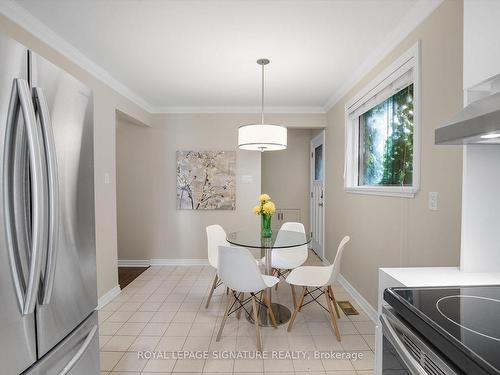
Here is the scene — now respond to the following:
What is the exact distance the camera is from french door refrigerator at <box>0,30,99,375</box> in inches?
32.6

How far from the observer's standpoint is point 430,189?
1.74 metres

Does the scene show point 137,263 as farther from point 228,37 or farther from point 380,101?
point 380,101

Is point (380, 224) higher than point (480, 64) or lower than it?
lower

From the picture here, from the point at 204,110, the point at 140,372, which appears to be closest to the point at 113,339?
the point at 140,372


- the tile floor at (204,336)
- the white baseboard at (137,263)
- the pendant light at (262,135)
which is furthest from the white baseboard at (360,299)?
the white baseboard at (137,263)

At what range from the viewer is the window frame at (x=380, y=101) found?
6.08 ft

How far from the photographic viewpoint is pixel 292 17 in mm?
1889

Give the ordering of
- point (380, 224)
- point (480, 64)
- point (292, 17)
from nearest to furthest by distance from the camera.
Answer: point (480, 64) → point (292, 17) → point (380, 224)

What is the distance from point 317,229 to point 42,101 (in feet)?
14.5

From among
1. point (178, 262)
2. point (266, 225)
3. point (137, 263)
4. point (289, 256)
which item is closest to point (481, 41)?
point (266, 225)

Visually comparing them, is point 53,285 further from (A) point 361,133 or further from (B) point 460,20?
(A) point 361,133

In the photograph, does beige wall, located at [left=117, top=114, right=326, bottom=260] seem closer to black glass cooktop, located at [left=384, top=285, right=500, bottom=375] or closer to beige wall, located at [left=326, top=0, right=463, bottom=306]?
beige wall, located at [left=326, top=0, right=463, bottom=306]

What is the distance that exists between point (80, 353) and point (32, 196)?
2.37ft

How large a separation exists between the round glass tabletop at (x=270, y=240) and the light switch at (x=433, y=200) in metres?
1.03
